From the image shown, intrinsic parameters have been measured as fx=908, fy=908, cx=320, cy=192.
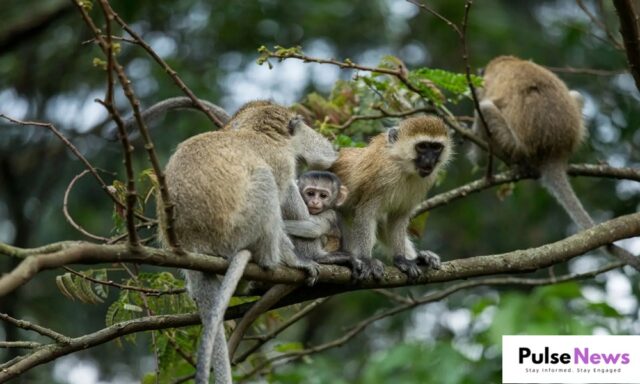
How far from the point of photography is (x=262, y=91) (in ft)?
49.2

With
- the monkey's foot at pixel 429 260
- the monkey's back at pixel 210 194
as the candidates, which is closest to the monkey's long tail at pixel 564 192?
the monkey's foot at pixel 429 260

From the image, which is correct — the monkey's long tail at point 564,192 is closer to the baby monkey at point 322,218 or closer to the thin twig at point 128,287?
the baby monkey at point 322,218

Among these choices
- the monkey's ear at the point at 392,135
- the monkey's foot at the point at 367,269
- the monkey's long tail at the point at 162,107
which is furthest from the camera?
the monkey's long tail at the point at 162,107

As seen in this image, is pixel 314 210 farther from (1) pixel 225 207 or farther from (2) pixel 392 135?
(1) pixel 225 207

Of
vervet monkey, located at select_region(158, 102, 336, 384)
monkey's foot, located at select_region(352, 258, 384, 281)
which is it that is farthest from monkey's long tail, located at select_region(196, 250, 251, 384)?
monkey's foot, located at select_region(352, 258, 384, 281)

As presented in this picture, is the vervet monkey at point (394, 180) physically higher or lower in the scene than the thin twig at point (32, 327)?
higher

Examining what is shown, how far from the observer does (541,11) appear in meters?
20.2

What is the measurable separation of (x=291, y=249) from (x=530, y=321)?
276 centimetres

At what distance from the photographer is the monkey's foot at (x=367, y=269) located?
677cm

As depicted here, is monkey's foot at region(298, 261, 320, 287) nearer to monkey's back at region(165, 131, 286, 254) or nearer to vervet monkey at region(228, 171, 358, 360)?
vervet monkey at region(228, 171, 358, 360)

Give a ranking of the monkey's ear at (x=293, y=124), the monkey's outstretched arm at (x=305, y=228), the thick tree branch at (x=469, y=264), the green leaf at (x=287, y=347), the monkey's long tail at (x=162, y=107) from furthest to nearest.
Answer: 1. the green leaf at (x=287, y=347)
2. the monkey's long tail at (x=162, y=107)
3. the monkey's ear at (x=293, y=124)
4. the monkey's outstretched arm at (x=305, y=228)
5. the thick tree branch at (x=469, y=264)

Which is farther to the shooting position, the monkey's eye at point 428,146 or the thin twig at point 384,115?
the thin twig at point 384,115

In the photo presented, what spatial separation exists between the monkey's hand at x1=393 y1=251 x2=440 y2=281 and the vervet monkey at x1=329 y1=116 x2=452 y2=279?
0.4 inches

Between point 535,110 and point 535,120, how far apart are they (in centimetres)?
20
